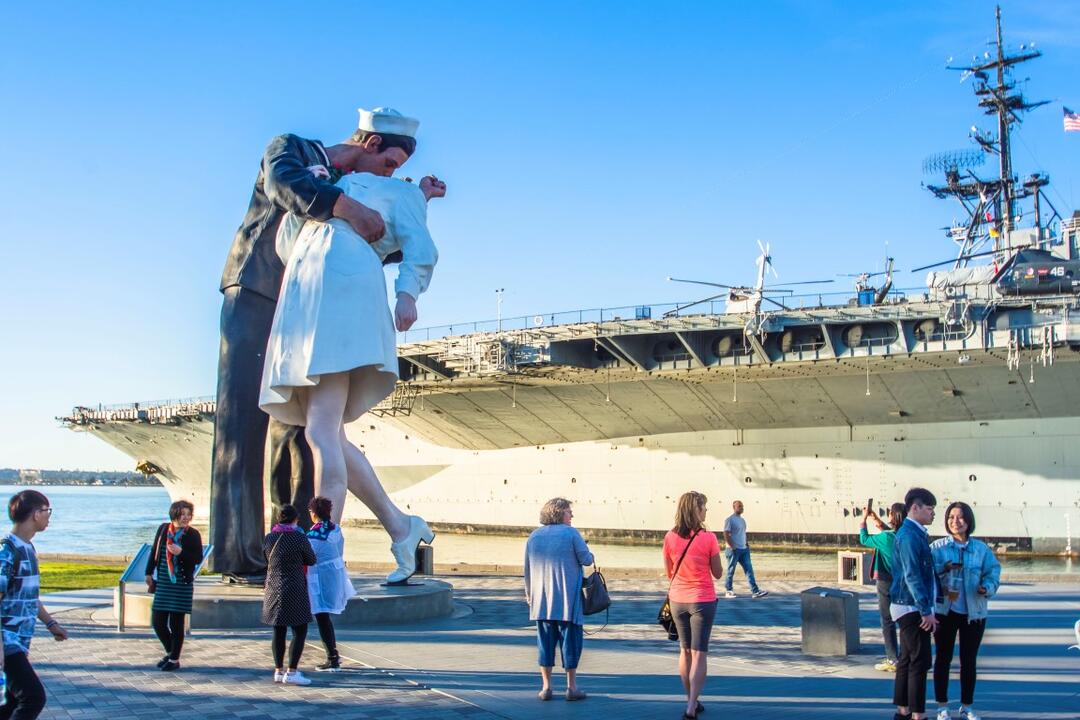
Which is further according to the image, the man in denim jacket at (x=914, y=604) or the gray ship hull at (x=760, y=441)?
the gray ship hull at (x=760, y=441)

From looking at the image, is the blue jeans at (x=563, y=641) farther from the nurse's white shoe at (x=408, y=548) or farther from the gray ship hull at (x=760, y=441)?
the gray ship hull at (x=760, y=441)

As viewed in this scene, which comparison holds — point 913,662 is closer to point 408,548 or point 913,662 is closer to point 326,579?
point 326,579

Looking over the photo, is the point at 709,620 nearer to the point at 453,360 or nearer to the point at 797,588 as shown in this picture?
the point at 797,588

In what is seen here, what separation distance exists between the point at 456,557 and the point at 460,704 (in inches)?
833

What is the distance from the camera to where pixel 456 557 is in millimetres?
26625

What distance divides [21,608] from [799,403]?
2625 centimetres

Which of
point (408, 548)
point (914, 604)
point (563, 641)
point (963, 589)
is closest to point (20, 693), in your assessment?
point (563, 641)

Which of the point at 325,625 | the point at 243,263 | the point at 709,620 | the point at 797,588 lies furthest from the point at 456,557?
the point at 709,620

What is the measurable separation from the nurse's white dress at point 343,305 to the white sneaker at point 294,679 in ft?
8.60

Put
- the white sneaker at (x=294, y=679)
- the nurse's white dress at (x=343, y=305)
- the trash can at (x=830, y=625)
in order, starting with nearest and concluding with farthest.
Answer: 1. the white sneaker at (x=294, y=679)
2. the trash can at (x=830, y=625)
3. the nurse's white dress at (x=343, y=305)

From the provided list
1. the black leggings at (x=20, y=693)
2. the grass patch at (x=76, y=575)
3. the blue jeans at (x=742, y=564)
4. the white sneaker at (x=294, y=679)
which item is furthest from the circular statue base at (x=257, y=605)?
the grass patch at (x=76, y=575)

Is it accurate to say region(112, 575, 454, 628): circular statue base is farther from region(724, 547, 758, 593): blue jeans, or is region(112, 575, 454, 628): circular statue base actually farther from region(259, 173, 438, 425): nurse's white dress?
region(724, 547, 758, 593): blue jeans

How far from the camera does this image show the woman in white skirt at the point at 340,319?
321 inches

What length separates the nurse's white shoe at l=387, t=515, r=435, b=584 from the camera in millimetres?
10031
